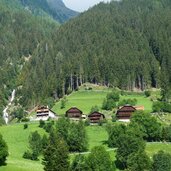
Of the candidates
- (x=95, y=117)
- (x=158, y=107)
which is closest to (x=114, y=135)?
(x=95, y=117)

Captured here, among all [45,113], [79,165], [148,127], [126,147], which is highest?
[45,113]

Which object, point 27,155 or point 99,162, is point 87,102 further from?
point 99,162

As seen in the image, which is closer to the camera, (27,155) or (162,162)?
(162,162)

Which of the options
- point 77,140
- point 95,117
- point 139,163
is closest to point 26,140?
point 77,140

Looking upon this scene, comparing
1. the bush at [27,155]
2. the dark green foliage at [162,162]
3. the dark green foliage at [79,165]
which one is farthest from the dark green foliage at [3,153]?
the dark green foliage at [162,162]

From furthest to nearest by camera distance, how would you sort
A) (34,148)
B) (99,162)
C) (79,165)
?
(34,148) → (99,162) → (79,165)

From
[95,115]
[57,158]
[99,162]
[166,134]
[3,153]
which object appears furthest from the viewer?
[95,115]

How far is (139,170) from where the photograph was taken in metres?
87.9

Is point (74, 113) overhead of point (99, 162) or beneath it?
overhead

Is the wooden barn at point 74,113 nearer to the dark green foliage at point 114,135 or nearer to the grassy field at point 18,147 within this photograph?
the grassy field at point 18,147

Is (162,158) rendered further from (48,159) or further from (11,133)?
(11,133)

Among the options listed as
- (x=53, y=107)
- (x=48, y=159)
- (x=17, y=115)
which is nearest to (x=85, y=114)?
(x=53, y=107)

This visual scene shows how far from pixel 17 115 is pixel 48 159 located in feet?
403

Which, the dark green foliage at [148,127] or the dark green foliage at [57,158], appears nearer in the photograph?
the dark green foliage at [57,158]
